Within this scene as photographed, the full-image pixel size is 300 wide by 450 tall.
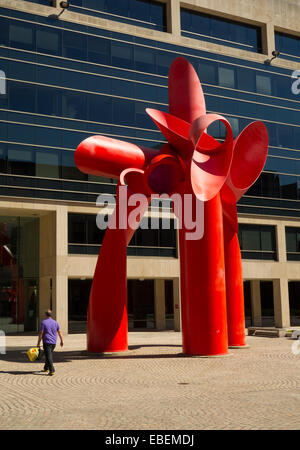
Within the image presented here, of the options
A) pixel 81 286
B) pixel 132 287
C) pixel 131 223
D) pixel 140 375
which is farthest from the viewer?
pixel 132 287

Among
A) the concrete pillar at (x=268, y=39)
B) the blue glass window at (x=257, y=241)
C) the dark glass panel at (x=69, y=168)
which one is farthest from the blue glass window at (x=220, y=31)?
the blue glass window at (x=257, y=241)

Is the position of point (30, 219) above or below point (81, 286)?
above

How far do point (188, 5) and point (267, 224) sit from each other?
15749 millimetres

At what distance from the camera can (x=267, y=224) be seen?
36844mm

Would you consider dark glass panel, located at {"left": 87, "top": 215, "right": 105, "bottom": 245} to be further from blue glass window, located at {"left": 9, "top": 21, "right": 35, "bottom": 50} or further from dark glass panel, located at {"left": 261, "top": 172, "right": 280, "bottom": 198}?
dark glass panel, located at {"left": 261, "top": 172, "right": 280, "bottom": 198}

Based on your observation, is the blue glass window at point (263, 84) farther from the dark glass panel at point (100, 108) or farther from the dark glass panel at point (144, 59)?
the dark glass panel at point (100, 108)

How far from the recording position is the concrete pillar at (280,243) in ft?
121

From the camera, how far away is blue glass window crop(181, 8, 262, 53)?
37062mm

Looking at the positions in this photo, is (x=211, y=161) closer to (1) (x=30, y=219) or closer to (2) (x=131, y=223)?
(2) (x=131, y=223)

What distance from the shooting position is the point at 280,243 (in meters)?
36.9

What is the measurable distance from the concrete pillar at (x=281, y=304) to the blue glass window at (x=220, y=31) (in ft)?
56.1
